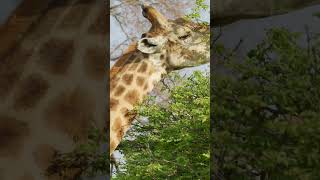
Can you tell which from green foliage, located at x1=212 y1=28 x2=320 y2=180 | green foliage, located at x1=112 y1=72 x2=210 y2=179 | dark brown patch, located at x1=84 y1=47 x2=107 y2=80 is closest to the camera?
green foliage, located at x1=212 y1=28 x2=320 y2=180

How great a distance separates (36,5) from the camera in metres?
2.69

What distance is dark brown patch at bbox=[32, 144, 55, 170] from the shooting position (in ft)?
8.45

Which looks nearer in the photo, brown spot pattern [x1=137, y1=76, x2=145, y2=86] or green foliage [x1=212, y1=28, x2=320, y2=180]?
green foliage [x1=212, y1=28, x2=320, y2=180]

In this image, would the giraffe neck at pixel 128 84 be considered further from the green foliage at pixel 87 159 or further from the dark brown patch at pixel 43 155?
the dark brown patch at pixel 43 155

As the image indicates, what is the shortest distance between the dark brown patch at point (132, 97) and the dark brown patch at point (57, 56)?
11.2 inches

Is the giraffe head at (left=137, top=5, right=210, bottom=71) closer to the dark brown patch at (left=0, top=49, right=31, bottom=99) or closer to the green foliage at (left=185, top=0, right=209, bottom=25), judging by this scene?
the green foliage at (left=185, top=0, right=209, bottom=25)

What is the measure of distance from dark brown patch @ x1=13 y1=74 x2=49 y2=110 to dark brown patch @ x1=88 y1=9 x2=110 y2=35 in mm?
306

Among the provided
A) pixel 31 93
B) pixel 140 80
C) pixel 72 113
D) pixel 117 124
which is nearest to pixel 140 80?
pixel 140 80

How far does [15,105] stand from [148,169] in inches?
24.7

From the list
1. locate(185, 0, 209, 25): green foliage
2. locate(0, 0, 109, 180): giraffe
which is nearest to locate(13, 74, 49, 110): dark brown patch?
locate(0, 0, 109, 180): giraffe

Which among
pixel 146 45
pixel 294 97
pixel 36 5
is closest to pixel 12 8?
pixel 36 5

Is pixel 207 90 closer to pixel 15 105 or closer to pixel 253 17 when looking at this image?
pixel 253 17

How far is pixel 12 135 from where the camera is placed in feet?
8.38

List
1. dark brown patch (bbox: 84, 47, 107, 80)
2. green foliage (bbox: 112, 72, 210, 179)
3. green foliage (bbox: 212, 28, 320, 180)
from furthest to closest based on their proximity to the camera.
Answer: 1. green foliage (bbox: 112, 72, 210, 179)
2. dark brown patch (bbox: 84, 47, 107, 80)
3. green foliage (bbox: 212, 28, 320, 180)
